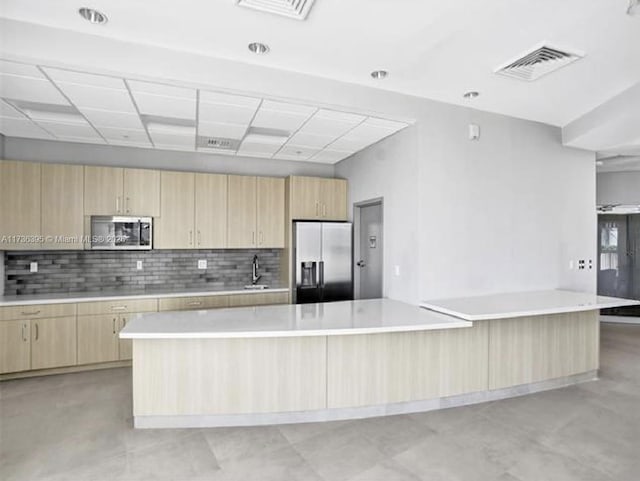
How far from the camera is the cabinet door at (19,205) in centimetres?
418

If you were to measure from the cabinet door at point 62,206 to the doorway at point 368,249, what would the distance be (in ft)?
11.5

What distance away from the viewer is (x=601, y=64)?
3.38 m

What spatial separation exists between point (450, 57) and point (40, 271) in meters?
5.21

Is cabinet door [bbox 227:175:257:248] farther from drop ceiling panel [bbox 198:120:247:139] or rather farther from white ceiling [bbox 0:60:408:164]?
drop ceiling panel [bbox 198:120:247:139]

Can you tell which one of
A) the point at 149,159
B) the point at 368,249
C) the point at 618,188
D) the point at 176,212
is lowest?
the point at 368,249

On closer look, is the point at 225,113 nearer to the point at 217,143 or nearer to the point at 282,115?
the point at 282,115

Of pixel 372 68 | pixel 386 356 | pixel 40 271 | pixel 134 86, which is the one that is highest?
pixel 372 68

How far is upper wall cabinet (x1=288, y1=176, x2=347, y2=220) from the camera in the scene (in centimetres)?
518

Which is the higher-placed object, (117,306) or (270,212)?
(270,212)

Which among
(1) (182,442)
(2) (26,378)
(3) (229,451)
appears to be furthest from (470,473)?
(2) (26,378)

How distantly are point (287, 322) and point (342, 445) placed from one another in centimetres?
99

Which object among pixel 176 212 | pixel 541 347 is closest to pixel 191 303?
pixel 176 212

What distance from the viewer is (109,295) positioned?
14.6 ft

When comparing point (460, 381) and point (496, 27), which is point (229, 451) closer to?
point (460, 381)
